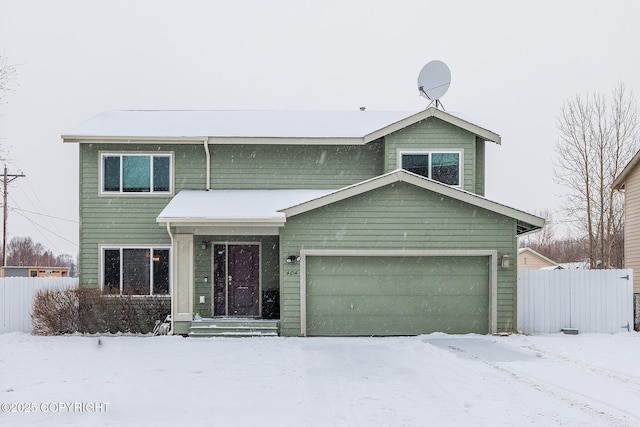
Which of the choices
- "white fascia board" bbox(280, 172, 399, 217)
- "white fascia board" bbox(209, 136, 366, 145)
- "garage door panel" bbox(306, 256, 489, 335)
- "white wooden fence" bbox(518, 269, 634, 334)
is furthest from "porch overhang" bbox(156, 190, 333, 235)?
"white wooden fence" bbox(518, 269, 634, 334)

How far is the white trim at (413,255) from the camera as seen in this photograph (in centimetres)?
1449

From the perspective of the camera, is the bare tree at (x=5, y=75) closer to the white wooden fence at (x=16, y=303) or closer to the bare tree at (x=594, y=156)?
the white wooden fence at (x=16, y=303)

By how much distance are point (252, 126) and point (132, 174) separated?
11.6 feet

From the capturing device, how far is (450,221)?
1467 cm

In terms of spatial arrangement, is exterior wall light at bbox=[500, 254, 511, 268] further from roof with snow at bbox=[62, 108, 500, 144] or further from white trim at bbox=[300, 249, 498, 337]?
roof with snow at bbox=[62, 108, 500, 144]

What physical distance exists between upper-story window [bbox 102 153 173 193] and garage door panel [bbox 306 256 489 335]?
5.04 meters

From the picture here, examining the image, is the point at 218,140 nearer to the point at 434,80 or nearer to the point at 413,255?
the point at 413,255

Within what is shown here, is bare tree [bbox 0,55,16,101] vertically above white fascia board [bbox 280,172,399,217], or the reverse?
bare tree [bbox 0,55,16,101]

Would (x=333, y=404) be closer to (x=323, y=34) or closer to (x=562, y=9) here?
(x=562, y=9)

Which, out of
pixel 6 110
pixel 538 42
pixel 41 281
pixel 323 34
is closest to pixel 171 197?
pixel 41 281

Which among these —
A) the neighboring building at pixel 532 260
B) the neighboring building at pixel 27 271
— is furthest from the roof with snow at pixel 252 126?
the neighboring building at pixel 532 260

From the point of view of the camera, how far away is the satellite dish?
18062 millimetres

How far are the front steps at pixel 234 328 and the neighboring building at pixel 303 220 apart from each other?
0.31 meters

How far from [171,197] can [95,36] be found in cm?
776
